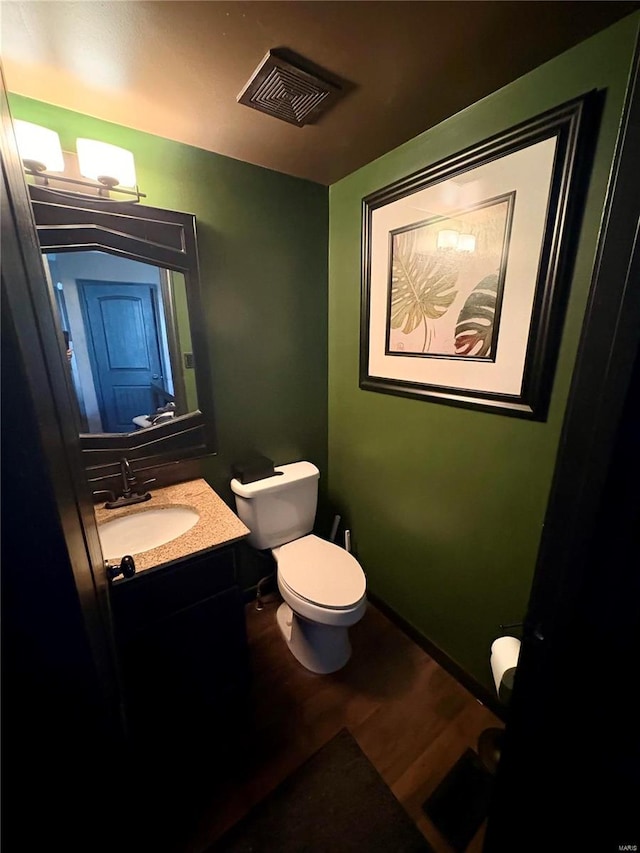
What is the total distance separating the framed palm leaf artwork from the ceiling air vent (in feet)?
1.48

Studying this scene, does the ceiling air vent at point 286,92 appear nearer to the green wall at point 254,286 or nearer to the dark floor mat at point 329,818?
the green wall at point 254,286

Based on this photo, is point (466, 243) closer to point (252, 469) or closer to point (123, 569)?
point (252, 469)

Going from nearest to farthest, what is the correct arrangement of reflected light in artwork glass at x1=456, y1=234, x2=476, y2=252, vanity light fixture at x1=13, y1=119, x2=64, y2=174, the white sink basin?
vanity light fixture at x1=13, y1=119, x2=64, y2=174
reflected light in artwork glass at x1=456, y1=234, x2=476, y2=252
the white sink basin

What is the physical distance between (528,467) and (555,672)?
692 millimetres

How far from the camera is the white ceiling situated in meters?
0.80

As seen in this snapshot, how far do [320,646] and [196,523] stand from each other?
2.79 feet

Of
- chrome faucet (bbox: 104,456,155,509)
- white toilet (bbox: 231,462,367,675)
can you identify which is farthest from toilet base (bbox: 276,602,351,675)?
chrome faucet (bbox: 104,456,155,509)

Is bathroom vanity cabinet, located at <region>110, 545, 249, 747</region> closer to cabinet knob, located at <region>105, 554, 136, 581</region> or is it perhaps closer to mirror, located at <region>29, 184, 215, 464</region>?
cabinet knob, located at <region>105, 554, 136, 581</region>

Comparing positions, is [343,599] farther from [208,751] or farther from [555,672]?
[555,672]

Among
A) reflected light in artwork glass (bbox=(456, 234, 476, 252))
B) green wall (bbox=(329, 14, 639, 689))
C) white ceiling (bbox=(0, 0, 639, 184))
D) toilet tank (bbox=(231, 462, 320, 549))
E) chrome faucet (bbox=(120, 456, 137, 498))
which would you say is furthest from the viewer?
toilet tank (bbox=(231, 462, 320, 549))

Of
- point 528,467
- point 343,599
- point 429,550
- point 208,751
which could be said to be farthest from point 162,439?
point 528,467

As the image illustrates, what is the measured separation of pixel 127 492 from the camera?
4.62 feet

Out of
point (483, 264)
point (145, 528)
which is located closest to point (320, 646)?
point (145, 528)

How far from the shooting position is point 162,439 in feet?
5.04
